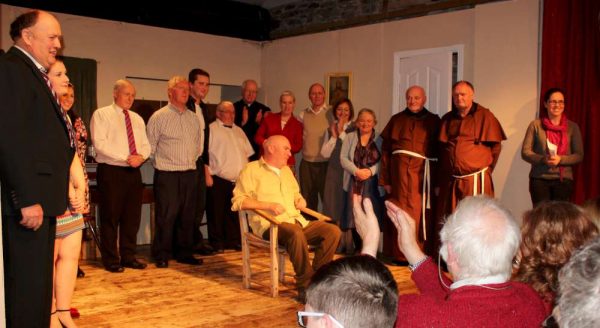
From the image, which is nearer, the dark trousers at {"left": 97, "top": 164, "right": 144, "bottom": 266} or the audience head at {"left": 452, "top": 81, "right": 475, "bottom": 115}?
the dark trousers at {"left": 97, "top": 164, "right": 144, "bottom": 266}

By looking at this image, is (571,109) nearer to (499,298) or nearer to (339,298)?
(499,298)

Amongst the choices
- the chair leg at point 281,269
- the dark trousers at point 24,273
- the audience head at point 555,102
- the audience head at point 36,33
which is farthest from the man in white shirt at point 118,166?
the audience head at point 555,102

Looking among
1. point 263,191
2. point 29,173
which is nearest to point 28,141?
point 29,173

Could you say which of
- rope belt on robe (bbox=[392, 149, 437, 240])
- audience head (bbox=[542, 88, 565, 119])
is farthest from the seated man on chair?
audience head (bbox=[542, 88, 565, 119])

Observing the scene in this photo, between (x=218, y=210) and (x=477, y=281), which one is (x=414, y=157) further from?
(x=477, y=281)

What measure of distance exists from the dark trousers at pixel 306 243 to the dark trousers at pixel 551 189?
6.24ft

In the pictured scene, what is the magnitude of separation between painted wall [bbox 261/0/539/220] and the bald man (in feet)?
2.09

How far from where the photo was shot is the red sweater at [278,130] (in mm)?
6617

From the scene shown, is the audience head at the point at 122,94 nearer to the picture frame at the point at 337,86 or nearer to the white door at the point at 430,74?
the picture frame at the point at 337,86

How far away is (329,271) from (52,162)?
1.67m

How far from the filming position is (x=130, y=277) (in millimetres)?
5105

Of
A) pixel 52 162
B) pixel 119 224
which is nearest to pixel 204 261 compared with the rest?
pixel 119 224

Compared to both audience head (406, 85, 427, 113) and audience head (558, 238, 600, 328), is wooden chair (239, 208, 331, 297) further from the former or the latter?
audience head (558, 238, 600, 328)

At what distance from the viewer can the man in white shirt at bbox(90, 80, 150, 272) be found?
5113 millimetres
